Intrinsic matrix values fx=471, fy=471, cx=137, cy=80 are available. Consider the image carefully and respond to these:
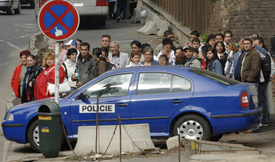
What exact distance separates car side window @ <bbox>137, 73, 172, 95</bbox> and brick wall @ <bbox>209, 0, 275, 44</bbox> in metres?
6.25

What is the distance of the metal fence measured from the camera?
16734 millimetres

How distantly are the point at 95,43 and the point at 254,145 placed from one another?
13.1m

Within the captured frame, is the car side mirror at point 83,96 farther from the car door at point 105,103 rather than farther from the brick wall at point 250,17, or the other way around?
the brick wall at point 250,17

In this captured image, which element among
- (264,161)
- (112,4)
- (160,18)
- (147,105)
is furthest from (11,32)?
(264,161)

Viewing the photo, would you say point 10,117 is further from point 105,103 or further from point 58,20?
point 58,20

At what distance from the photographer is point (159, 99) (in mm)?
8070

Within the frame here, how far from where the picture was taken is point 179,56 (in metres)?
10.2

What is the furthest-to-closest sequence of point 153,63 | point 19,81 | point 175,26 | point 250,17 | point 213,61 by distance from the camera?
point 175,26
point 250,17
point 19,81
point 153,63
point 213,61

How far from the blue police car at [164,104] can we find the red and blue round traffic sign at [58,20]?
109 centimetres

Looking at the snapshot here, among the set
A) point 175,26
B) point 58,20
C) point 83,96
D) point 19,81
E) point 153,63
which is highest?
point 175,26

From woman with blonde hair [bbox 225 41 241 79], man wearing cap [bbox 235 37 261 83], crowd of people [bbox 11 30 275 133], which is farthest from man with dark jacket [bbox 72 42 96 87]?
man wearing cap [bbox 235 37 261 83]

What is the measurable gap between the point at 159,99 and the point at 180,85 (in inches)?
17.5

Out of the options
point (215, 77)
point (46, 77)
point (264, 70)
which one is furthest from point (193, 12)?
point (215, 77)

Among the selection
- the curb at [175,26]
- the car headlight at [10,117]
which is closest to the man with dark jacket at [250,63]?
the car headlight at [10,117]
